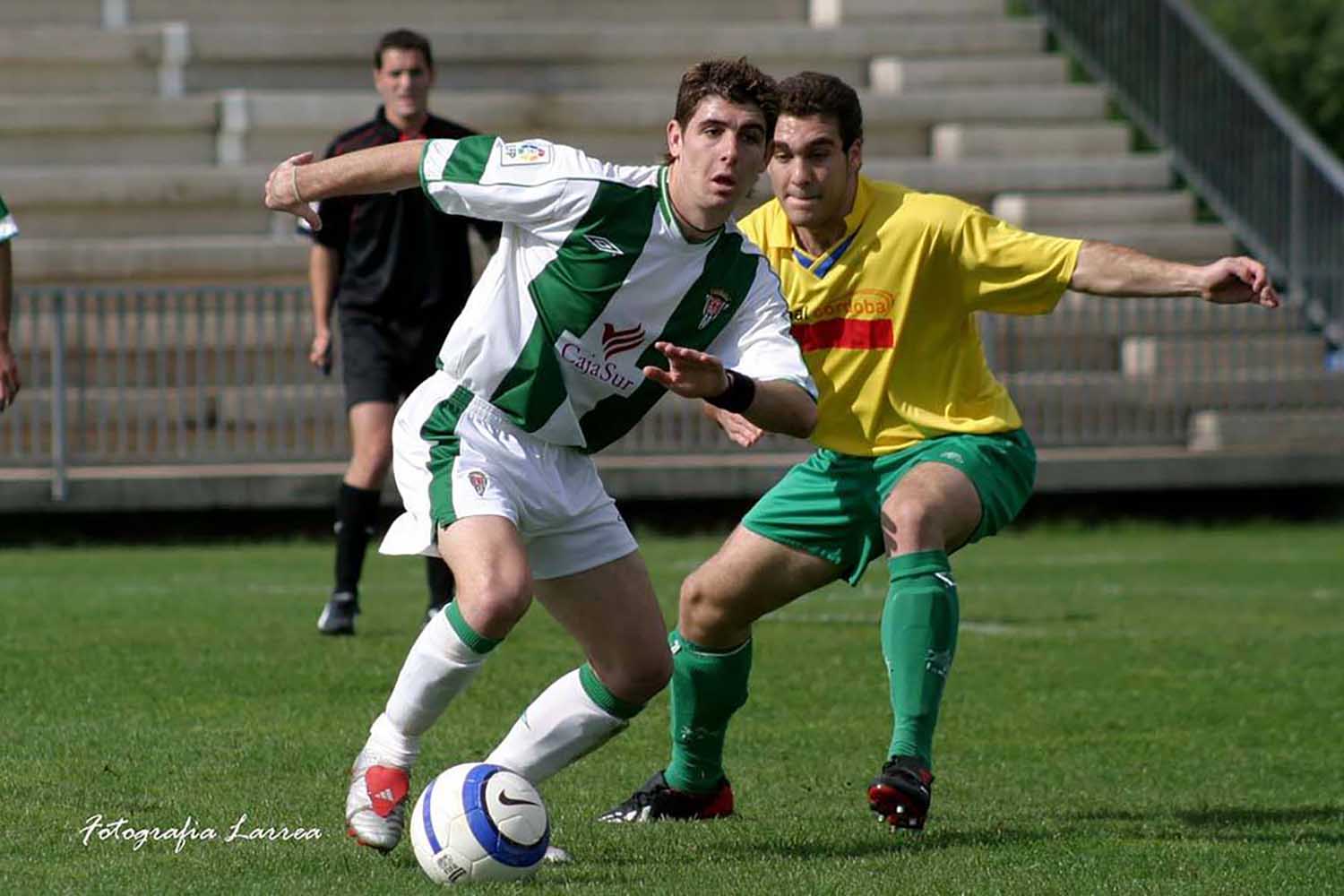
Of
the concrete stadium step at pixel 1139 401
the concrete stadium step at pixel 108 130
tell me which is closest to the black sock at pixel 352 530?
the concrete stadium step at pixel 1139 401

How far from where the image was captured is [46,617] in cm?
974

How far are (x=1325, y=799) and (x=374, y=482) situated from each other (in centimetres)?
446

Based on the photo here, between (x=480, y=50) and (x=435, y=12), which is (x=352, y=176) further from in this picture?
(x=435, y=12)

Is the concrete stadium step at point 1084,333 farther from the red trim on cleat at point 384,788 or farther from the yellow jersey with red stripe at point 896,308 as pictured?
the red trim on cleat at point 384,788

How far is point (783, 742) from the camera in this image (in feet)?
23.5

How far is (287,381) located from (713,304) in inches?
452

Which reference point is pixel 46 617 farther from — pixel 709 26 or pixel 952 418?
pixel 709 26

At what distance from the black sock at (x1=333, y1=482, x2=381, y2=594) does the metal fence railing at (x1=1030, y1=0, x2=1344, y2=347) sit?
11.2m

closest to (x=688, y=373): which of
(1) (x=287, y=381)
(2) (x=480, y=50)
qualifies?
(1) (x=287, y=381)

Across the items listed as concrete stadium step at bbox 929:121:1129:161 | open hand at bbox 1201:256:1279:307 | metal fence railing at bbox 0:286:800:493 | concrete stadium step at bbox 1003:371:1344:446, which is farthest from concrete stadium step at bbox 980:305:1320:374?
open hand at bbox 1201:256:1279:307

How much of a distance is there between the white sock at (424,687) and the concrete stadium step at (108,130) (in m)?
14.7

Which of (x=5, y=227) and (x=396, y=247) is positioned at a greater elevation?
(x=5, y=227)

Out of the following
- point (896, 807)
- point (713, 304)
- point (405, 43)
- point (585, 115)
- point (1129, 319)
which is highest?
point (405, 43)

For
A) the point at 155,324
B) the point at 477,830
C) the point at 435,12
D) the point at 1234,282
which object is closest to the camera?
the point at 477,830
